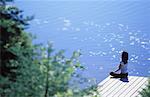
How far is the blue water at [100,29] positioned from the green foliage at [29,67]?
16.1 m

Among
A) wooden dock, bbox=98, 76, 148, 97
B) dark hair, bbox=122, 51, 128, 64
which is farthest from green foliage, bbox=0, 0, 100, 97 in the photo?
dark hair, bbox=122, 51, 128, 64

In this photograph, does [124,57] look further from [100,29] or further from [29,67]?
[100,29]

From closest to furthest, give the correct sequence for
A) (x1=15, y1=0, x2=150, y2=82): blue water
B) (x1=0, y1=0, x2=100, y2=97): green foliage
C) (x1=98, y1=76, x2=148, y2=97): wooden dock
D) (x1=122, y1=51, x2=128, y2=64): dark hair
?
(x1=0, y1=0, x2=100, y2=97): green foliage < (x1=98, y1=76, x2=148, y2=97): wooden dock < (x1=122, y1=51, x2=128, y2=64): dark hair < (x1=15, y1=0, x2=150, y2=82): blue water

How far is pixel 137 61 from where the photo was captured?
78.8 ft

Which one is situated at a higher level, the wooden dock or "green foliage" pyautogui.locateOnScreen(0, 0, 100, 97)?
"green foliage" pyautogui.locateOnScreen(0, 0, 100, 97)

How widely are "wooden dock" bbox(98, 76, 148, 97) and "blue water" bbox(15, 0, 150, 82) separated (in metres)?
8.47

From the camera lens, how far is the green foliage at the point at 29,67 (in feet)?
12.8

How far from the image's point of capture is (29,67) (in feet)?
12.8

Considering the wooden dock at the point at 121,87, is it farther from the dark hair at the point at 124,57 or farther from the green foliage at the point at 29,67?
the green foliage at the point at 29,67

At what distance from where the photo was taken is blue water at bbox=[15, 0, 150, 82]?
922 inches

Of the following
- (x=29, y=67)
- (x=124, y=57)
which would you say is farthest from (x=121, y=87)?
(x=29, y=67)

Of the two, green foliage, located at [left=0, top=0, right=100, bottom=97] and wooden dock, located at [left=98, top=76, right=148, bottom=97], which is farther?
wooden dock, located at [left=98, top=76, right=148, bottom=97]

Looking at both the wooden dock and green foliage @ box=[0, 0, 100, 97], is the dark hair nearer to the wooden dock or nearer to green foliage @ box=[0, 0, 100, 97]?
the wooden dock

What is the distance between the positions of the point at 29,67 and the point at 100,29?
27.4 metres
